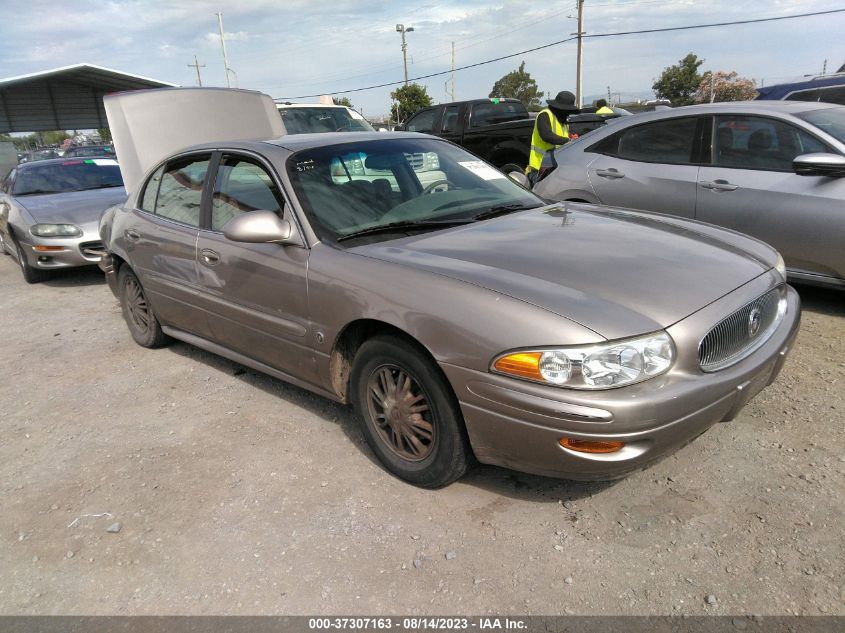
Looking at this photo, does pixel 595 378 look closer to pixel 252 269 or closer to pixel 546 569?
pixel 546 569

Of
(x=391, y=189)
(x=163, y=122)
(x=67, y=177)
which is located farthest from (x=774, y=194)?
(x=67, y=177)

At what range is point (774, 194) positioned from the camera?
461 cm

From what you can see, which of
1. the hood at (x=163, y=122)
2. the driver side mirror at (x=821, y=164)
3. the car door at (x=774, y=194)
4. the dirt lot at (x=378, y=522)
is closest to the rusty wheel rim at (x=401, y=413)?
the dirt lot at (x=378, y=522)

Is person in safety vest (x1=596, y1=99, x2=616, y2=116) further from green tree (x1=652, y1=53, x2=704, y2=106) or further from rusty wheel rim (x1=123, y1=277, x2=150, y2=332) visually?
green tree (x1=652, y1=53, x2=704, y2=106)

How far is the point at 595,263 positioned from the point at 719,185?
110 inches

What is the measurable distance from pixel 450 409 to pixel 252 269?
1462 millimetres

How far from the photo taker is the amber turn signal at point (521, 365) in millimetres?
2299

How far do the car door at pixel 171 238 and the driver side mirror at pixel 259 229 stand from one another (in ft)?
3.00

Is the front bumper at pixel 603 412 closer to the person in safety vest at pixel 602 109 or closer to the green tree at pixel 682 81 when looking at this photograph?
the person in safety vest at pixel 602 109

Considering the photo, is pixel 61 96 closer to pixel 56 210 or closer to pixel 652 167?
pixel 56 210

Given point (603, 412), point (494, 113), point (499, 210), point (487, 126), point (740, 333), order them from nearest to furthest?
point (603, 412) → point (740, 333) → point (499, 210) → point (487, 126) → point (494, 113)

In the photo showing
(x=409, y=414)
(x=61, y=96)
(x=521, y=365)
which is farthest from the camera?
(x=61, y=96)

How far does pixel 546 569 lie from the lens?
7.75 feet

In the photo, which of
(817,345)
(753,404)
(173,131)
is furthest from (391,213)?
(173,131)
